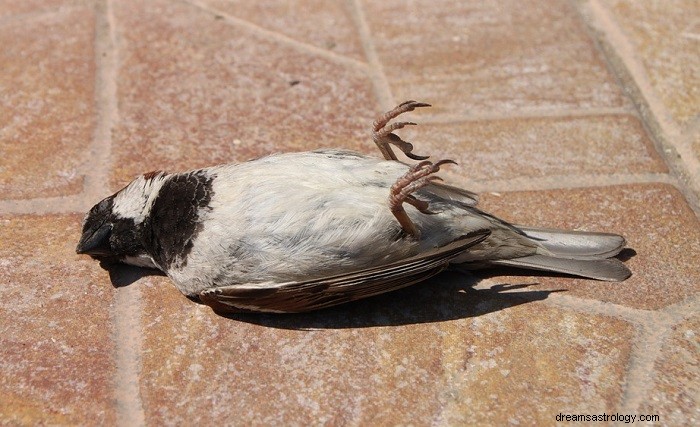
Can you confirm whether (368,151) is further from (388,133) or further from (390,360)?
(390,360)

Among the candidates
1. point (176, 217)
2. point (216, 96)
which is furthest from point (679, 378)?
point (216, 96)

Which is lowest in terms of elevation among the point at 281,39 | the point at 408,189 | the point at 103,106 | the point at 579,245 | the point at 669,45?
the point at 103,106

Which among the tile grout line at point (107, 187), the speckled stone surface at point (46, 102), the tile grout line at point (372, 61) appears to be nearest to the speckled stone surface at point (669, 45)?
the tile grout line at point (372, 61)

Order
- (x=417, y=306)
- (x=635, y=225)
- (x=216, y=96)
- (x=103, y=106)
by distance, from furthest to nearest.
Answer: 1. (x=216, y=96)
2. (x=103, y=106)
3. (x=635, y=225)
4. (x=417, y=306)

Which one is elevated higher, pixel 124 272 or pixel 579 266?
pixel 579 266

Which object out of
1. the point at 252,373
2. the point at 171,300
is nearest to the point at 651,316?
the point at 252,373

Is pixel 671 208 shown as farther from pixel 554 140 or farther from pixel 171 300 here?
pixel 171 300

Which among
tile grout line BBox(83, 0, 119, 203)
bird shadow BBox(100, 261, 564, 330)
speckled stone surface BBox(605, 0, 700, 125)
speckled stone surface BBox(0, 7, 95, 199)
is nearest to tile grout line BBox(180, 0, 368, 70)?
tile grout line BBox(83, 0, 119, 203)

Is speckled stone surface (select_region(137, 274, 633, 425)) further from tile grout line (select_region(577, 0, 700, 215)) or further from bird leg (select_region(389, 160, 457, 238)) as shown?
tile grout line (select_region(577, 0, 700, 215))
